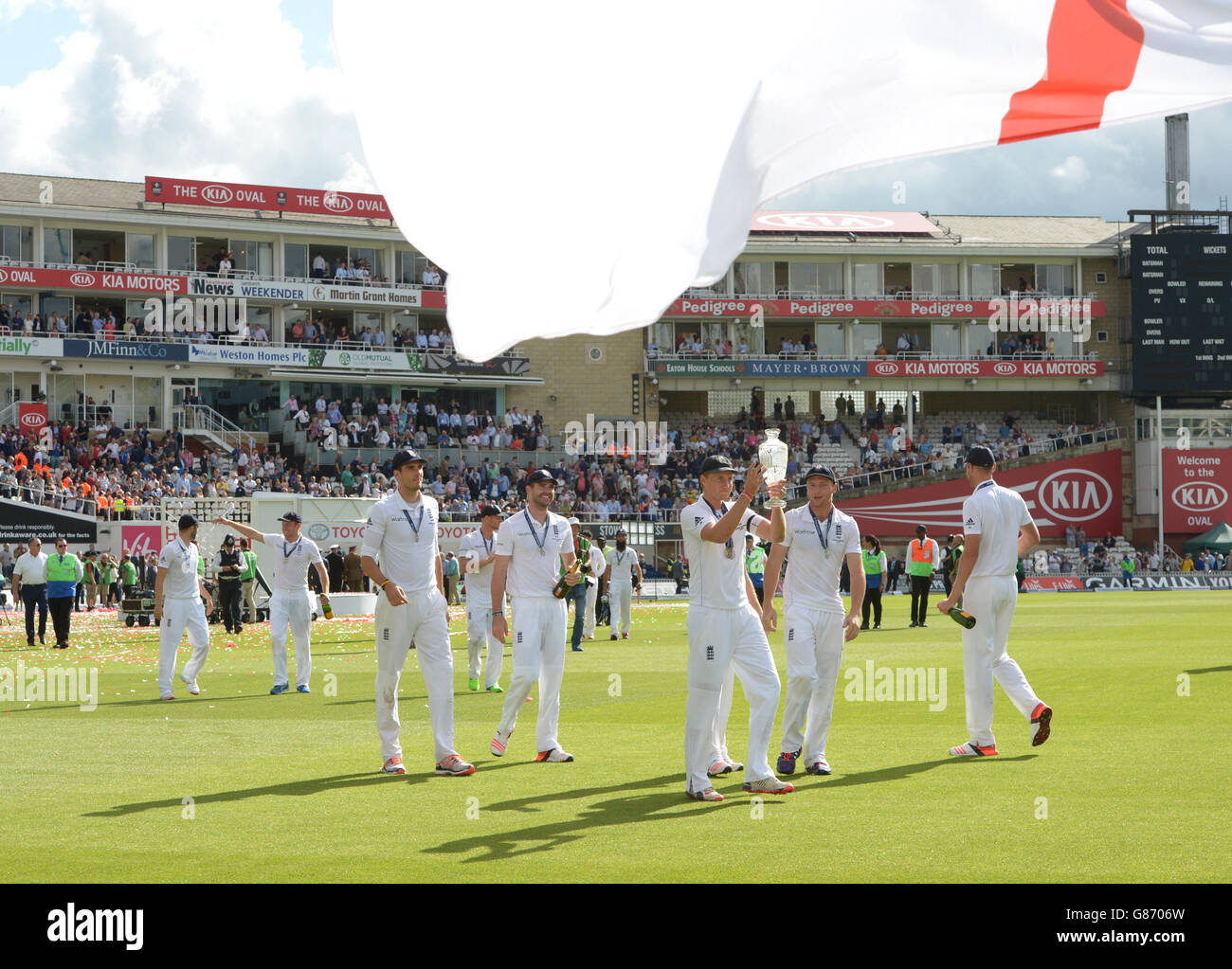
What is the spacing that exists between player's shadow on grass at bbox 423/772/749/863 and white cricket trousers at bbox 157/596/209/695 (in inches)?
358

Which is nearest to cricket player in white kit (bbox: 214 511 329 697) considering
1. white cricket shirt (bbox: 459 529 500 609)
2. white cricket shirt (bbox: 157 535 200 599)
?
white cricket shirt (bbox: 157 535 200 599)

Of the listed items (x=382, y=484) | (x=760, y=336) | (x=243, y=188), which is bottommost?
(x=382, y=484)

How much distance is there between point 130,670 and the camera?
22.2 m

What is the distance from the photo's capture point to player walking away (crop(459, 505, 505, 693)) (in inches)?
693

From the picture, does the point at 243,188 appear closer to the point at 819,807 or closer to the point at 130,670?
the point at 130,670

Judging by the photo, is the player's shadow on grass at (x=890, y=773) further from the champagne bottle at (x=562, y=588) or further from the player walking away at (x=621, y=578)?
the player walking away at (x=621, y=578)

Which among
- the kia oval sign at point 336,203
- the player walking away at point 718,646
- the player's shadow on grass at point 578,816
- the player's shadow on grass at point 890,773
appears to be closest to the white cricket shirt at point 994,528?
the player's shadow on grass at point 890,773

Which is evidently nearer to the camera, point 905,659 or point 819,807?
point 819,807

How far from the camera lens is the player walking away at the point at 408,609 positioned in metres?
10.8

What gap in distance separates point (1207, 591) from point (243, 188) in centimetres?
4429

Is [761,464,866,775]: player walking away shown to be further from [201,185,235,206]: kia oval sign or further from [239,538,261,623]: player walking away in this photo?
[201,185,235,206]: kia oval sign

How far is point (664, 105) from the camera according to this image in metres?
3.20

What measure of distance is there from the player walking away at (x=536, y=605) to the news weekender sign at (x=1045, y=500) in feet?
165

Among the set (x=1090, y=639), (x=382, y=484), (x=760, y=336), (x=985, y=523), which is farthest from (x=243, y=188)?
(x=985, y=523)
